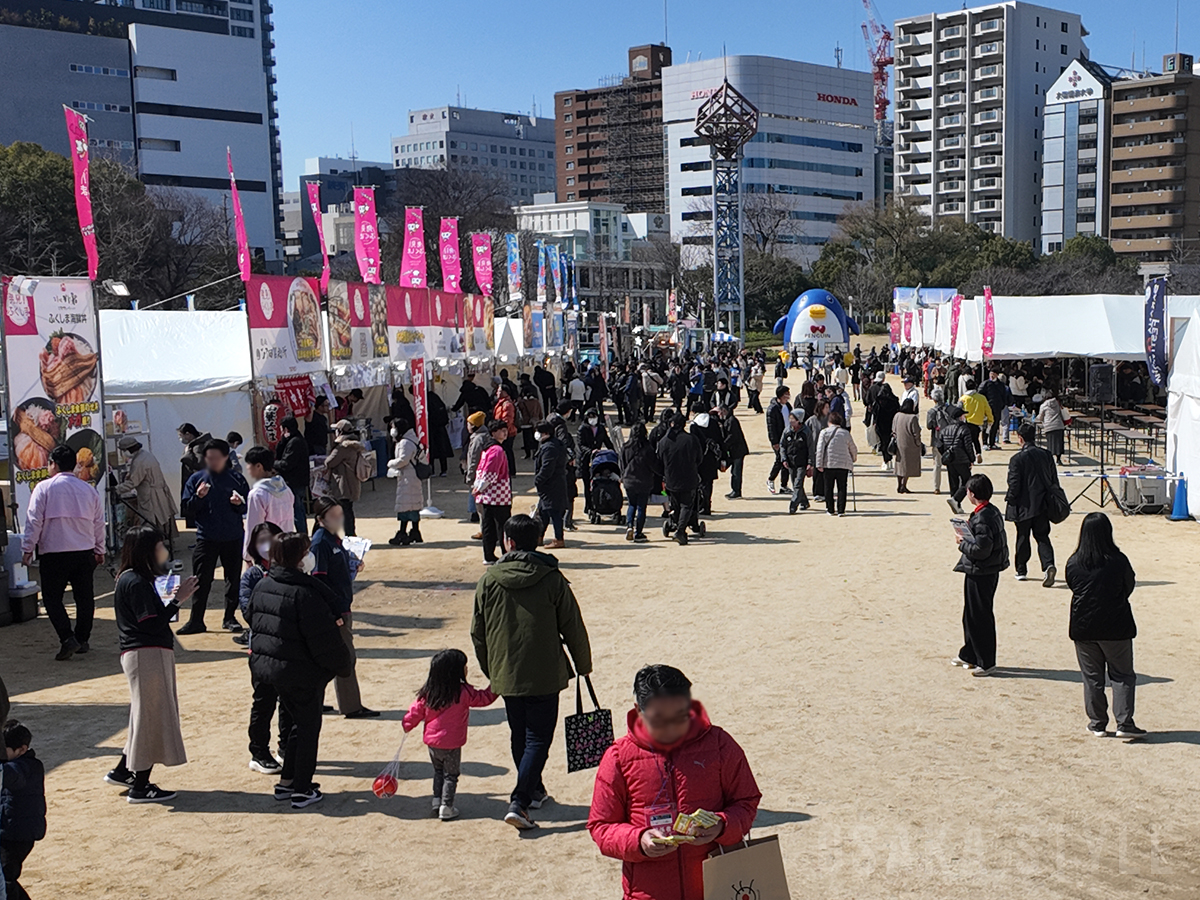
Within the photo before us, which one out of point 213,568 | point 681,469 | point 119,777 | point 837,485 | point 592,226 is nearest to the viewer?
point 119,777

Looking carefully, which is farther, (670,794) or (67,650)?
(67,650)

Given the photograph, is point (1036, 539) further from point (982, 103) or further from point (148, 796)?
point (982, 103)

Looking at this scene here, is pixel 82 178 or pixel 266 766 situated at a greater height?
pixel 82 178

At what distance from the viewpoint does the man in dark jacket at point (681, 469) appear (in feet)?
43.5

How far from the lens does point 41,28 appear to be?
79875 millimetres

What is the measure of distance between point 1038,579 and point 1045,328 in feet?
47.1

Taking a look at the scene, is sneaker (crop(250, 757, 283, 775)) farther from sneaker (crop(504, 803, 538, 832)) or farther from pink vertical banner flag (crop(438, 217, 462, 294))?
pink vertical banner flag (crop(438, 217, 462, 294))

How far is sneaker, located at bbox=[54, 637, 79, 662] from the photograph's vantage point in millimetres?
8906

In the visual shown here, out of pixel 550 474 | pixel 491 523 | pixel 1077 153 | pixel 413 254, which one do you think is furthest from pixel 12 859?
pixel 1077 153

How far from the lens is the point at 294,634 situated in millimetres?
5543

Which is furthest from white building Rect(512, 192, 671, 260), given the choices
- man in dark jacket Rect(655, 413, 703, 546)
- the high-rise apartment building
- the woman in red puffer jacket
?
the woman in red puffer jacket

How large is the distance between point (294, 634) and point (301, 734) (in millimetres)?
582

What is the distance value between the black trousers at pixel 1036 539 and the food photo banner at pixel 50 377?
31.6ft

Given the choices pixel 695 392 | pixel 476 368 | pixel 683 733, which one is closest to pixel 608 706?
pixel 683 733
